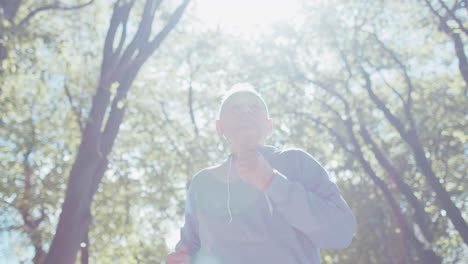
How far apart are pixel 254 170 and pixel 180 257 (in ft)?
2.10

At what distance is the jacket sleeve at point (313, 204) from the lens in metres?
1.58

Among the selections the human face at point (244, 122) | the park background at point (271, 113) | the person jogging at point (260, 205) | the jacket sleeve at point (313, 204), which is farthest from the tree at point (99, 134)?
the jacket sleeve at point (313, 204)

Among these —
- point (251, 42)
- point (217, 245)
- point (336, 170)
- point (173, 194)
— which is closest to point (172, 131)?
point (173, 194)

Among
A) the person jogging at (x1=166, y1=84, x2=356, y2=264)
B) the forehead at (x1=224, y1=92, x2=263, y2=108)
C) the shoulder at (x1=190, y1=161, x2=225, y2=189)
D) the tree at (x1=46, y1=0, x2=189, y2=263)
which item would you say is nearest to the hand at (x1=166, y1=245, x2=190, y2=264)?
the person jogging at (x1=166, y1=84, x2=356, y2=264)

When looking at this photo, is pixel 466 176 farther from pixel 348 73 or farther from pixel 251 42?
pixel 251 42

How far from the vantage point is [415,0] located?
500 inches

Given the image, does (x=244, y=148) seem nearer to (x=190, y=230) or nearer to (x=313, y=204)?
(x=313, y=204)

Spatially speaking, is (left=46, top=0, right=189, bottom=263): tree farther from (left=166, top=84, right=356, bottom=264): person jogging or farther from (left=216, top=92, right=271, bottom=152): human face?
(left=216, top=92, right=271, bottom=152): human face

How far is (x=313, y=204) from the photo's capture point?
164 centimetres

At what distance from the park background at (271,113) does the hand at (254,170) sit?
8.08 m

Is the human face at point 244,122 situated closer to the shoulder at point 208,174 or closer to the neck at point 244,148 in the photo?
the neck at point 244,148

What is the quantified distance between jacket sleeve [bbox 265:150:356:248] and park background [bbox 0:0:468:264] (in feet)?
26.3

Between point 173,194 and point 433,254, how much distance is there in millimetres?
9491

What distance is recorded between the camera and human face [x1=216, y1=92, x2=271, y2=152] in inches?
Answer: 65.9
